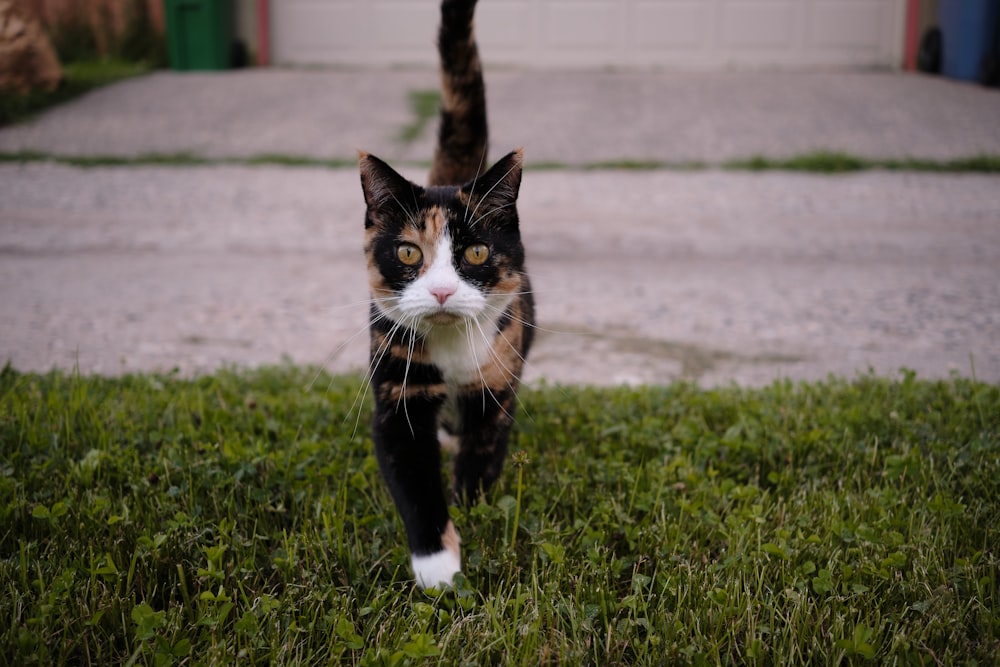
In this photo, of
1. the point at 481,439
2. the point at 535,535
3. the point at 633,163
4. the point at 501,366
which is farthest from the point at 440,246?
the point at 633,163

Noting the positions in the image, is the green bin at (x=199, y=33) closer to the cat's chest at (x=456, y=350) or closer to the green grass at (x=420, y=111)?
the green grass at (x=420, y=111)

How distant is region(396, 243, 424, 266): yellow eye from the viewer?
2223 millimetres

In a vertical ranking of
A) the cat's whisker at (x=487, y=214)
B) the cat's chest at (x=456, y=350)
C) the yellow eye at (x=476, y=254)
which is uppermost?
the cat's whisker at (x=487, y=214)

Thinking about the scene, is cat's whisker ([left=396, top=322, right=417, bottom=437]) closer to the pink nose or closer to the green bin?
the pink nose

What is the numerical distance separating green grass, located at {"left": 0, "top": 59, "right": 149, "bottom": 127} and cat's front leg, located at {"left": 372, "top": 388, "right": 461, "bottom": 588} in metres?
8.62

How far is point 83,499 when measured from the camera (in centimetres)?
241

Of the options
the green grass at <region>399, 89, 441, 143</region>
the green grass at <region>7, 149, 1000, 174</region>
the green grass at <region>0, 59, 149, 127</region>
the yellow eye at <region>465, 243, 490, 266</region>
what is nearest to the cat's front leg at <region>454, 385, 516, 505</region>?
the yellow eye at <region>465, 243, 490, 266</region>

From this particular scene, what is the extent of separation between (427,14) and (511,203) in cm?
971

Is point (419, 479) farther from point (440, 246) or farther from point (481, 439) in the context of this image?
point (440, 246)

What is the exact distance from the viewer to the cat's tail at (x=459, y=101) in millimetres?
2885

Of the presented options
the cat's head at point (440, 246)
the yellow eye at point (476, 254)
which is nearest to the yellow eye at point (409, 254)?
the cat's head at point (440, 246)

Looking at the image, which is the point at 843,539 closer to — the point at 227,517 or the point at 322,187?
the point at 227,517

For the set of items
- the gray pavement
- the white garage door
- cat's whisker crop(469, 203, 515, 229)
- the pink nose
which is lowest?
the gray pavement

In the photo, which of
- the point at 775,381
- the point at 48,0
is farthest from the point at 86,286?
the point at 48,0
